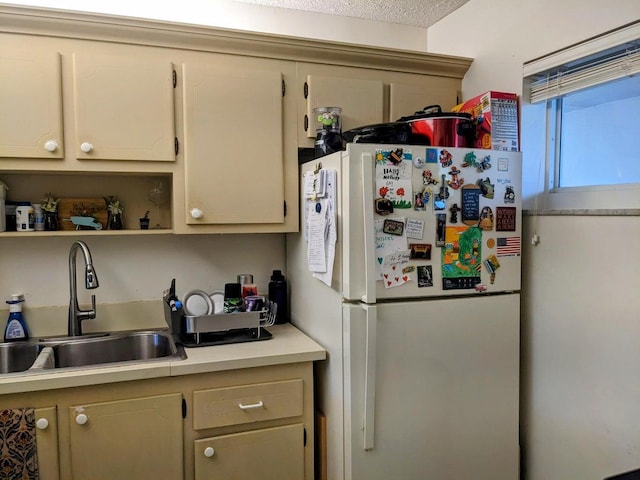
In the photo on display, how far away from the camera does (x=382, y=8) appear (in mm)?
2350

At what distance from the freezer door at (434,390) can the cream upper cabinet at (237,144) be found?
675 millimetres

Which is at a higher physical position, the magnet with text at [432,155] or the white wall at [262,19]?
the white wall at [262,19]

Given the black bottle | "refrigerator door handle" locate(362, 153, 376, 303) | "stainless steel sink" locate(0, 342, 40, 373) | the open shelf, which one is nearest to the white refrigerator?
"refrigerator door handle" locate(362, 153, 376, 303)

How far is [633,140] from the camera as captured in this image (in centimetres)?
159

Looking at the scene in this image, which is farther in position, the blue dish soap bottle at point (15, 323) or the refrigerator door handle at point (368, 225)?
the blue dish soap bottle at point (15, 323)

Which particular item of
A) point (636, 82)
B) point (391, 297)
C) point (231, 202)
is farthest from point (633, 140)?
point (231, 202)

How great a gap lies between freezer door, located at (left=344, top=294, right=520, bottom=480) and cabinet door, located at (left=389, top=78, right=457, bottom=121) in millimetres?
950

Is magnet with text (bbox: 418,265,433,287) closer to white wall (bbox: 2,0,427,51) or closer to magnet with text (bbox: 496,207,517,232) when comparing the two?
magnet with text (bbox: 496,207,517,232)

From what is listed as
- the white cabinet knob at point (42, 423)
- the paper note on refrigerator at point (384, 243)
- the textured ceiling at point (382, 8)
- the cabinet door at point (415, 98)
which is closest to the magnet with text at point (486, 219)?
the paper note on refrigerator at point (384, 243)

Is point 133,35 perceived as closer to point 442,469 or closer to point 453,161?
point 453,161

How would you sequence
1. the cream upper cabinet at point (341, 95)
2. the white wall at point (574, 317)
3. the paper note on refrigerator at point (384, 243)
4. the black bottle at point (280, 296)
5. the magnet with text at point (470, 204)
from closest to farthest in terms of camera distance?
the white wall at point (574, 317) < the paper note on refrigerator at point (384, 243) < the magnet with text at point (470, 204) < the cream upper cabinet at point (341, 95) < the black bottle at point (280, 296)

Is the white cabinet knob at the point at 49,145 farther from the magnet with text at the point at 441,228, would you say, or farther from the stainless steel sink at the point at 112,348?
the magnet with text at the point at 441,228

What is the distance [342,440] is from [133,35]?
1.68 metres

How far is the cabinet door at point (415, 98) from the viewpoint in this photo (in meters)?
2.19
